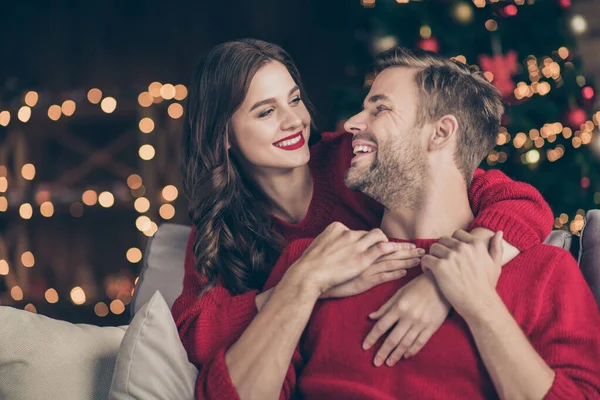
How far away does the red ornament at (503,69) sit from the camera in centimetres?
272

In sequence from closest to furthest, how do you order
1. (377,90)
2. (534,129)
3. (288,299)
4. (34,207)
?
(288,299) → (377,90) → (534,129) → (34,207)

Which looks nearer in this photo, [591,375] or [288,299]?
[591,375]

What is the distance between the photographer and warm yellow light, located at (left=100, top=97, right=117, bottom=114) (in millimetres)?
3824

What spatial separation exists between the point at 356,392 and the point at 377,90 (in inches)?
27.2

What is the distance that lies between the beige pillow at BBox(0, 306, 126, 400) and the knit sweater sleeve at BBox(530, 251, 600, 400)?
889mm

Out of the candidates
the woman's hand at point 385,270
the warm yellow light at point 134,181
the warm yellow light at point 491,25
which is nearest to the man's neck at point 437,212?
the woman's hand at point 385,270

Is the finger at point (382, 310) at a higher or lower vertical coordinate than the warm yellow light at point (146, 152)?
higher

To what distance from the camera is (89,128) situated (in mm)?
4547

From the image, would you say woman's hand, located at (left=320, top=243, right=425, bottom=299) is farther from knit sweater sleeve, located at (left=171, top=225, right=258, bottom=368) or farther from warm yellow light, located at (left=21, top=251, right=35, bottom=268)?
warm yellow light, located at (left=21, top=251, right=35, bottom=268)

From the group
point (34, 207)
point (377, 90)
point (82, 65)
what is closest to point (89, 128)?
Answer: point (82, 65)

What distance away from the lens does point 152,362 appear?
4.47 feet

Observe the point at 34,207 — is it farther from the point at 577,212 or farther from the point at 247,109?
the point at 577,212

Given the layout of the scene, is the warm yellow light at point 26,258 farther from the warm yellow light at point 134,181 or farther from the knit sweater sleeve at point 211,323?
the knit sweater sleeve at point 211,323

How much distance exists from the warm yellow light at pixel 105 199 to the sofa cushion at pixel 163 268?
188 cm
